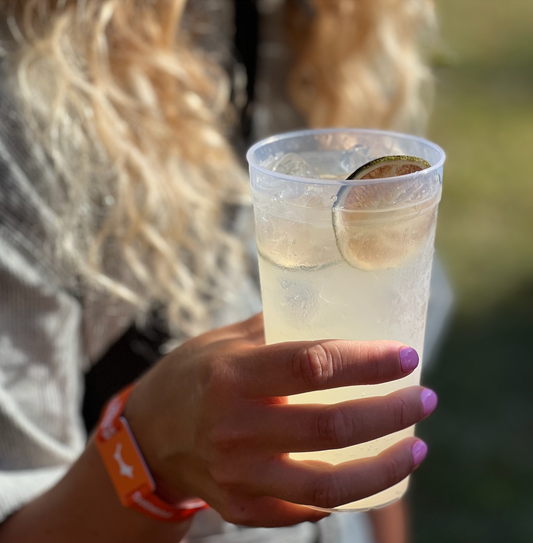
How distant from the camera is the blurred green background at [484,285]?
2.52 meters

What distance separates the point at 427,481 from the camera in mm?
2590

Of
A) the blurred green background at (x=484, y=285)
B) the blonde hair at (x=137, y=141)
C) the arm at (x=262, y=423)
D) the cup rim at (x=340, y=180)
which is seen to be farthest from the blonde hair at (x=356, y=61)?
the arm at (x=262, y=423)

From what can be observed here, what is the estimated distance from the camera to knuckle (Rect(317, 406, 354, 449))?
2.45ft

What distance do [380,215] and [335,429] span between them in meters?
0.26

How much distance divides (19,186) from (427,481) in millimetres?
2059

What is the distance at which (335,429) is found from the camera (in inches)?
29.4

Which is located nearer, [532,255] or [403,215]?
[403,215]

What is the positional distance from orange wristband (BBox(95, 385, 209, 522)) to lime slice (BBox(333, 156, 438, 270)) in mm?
465

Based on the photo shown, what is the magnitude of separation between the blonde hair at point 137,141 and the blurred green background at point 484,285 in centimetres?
116

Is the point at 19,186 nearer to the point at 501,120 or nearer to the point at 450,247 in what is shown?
the point at 450,247

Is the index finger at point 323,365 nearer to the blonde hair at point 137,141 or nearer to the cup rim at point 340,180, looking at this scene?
the cup rim at point 340,180

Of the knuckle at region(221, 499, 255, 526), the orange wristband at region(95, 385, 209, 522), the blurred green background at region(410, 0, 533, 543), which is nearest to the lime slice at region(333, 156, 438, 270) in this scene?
the knuckle at region(221, 499, 255, 526)

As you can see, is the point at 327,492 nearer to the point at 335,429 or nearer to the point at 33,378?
the point at 335,429

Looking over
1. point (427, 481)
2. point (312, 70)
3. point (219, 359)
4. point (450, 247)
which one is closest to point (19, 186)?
point (219, 359)
